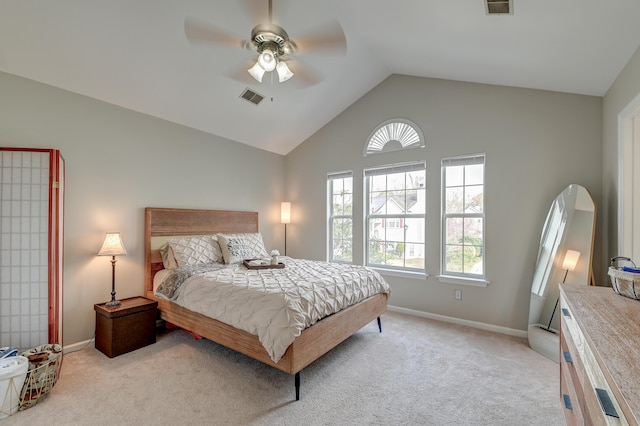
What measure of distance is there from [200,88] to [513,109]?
A: 11.8ft

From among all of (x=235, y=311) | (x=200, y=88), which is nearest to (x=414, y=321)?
(x=235, y=311)

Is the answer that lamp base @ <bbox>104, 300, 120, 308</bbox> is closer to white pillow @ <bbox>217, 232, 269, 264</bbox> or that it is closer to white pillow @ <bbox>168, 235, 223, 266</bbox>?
white pillow @ <bbox>168, 235, 223, 266</bbox>

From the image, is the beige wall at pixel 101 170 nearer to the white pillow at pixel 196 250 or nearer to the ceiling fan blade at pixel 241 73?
the white pillow at pixel 196 250

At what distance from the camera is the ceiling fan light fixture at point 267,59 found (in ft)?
7.08

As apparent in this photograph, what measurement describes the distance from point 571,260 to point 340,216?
2.92 meters

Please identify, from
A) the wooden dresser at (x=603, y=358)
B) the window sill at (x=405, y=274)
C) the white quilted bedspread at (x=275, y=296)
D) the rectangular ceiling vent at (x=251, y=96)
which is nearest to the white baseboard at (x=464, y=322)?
the window sill at (x=405, y=274)

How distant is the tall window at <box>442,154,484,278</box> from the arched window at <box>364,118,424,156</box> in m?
0.54

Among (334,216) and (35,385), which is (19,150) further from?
(334,216)

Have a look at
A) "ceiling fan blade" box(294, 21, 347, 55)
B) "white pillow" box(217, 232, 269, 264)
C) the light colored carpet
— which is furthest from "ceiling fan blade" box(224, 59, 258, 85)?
the light colored carpet

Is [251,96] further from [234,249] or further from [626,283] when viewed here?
[626,283]

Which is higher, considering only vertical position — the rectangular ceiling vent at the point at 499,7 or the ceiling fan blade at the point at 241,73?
the ceiling fan blade at the point at 241,73

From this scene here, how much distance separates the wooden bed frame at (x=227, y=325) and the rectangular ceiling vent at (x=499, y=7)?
8.56ft

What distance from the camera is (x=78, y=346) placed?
9.29 ft

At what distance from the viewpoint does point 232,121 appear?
398 centimetres
